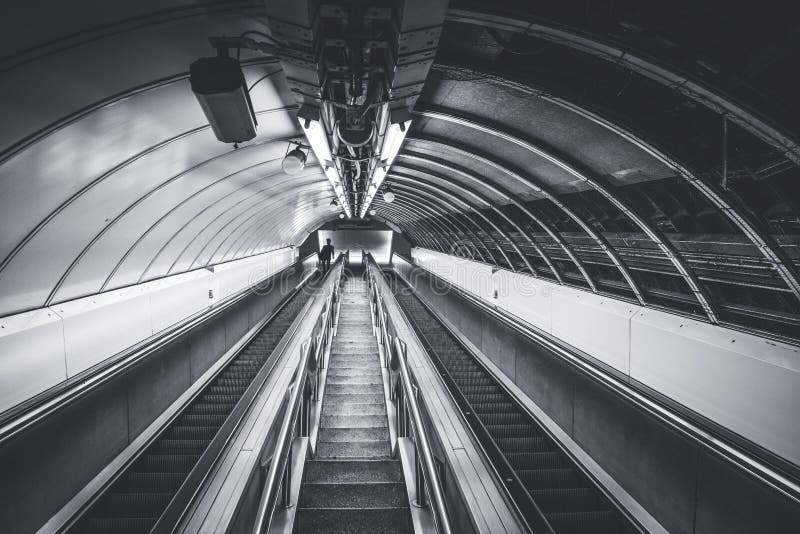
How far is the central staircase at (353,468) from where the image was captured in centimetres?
Result: 329

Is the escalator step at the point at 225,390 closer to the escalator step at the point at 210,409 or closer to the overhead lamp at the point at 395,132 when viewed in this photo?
the escalator step at the point at 210,409

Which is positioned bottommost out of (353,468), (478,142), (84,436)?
(353,468)

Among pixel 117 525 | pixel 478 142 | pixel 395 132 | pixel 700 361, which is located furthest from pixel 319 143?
pixel 700 361

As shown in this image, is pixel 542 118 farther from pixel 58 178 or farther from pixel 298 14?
pixel 58 178

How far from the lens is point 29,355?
4723 millimetres

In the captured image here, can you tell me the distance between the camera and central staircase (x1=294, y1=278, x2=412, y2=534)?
3.29m

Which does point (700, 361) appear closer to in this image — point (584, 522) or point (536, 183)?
point (584, 522)

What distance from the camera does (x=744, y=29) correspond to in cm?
272

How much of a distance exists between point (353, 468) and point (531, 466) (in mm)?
1816

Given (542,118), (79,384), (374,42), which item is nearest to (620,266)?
(542,118)

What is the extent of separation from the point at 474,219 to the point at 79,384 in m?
10.3

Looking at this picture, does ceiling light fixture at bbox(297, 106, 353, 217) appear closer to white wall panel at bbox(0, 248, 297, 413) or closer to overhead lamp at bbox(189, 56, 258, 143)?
overhead lamp at bbox(189, 56, 258, 143)

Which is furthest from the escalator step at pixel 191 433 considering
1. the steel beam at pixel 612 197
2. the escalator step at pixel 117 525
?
the steel beam at pixel 612 197

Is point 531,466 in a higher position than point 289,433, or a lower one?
lower
